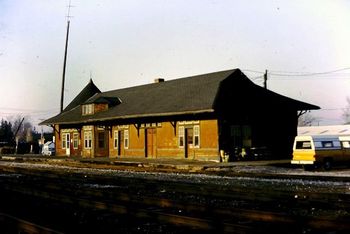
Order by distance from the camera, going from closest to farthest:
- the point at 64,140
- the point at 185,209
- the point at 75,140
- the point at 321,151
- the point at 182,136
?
the point at 185,209 → the point at 321,151 → the point at 182,136 → the point at 75,140 → the point at 64,140

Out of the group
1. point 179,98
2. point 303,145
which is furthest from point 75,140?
point 303,145

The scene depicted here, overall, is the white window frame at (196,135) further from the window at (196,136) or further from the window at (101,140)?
the window at (101,140)

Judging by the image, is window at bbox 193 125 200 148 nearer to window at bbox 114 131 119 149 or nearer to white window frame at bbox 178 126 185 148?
white window frame at bbox 178 126 185 148

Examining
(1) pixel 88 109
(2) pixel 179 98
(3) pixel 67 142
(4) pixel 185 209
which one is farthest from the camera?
(3) pixel 67 142

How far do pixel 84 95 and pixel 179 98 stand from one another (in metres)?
24.8

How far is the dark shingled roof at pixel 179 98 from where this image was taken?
30833mm

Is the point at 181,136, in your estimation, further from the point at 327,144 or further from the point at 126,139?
the point at 327,144

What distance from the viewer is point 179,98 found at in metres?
33.9

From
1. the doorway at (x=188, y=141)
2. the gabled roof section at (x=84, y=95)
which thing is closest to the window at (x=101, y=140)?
the doorway at (x=188, y=141)

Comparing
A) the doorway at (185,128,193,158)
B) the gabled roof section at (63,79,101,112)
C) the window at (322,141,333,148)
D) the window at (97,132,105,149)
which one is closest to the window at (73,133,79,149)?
the window at (97,132,105,149)

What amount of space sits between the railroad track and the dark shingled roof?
15211mm

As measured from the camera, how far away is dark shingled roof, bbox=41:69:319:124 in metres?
30.8

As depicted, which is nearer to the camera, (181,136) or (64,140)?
(181,136)

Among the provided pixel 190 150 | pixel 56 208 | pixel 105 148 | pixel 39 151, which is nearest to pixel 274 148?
pixel 190 150
